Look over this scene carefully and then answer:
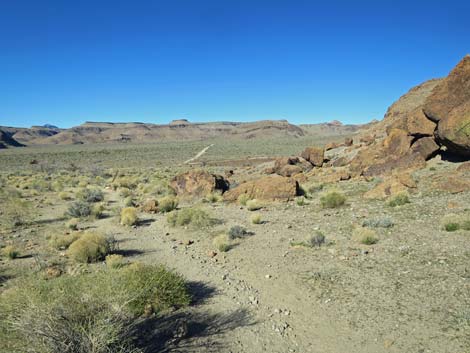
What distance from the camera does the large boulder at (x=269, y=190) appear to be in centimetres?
1762

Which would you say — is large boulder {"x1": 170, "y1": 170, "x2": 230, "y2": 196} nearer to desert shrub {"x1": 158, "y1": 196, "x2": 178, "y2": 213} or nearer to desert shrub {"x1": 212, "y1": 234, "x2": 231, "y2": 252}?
desert shrub {"x1": 158, "y1": 196, "x2": 178, "y2": 213}

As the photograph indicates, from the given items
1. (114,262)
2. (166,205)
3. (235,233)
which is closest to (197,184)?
(166,205)

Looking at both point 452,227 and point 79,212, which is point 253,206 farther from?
point 79,212

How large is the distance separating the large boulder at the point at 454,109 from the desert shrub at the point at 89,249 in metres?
17.2

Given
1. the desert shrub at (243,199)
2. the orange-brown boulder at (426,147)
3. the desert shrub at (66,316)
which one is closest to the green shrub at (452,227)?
the desert shrub at (66,316)

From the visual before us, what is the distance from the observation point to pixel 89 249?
9742 mm

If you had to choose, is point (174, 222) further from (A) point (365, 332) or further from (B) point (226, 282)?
(A) point (365, 332)

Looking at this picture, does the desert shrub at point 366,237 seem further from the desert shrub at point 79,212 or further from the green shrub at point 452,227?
the desert shrub at point 79,212

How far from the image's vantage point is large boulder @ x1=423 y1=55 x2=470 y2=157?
54.2 feet

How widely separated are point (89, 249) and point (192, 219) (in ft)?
16.1

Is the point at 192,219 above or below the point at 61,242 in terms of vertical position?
above

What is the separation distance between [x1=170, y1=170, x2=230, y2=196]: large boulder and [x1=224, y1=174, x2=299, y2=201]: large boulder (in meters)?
1.96

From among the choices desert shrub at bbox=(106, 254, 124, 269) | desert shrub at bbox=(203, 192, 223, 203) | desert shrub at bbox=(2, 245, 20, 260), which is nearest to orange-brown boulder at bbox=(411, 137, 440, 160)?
desert shrub at bbox=(203, 192, 223, 203)

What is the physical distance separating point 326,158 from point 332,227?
19.7 metres
